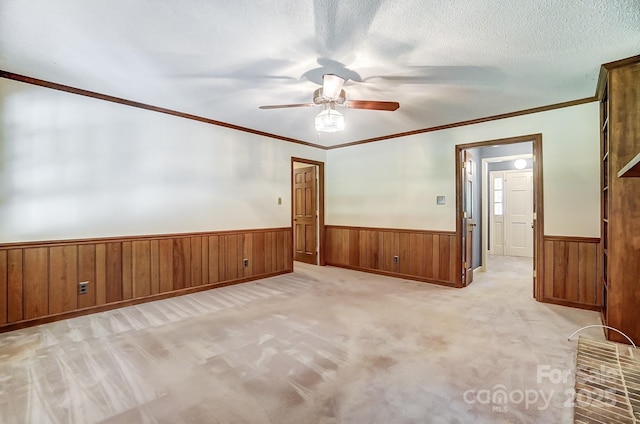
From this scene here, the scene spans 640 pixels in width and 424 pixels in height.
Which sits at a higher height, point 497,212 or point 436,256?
point 497,212

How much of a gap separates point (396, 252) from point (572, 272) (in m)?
2.29

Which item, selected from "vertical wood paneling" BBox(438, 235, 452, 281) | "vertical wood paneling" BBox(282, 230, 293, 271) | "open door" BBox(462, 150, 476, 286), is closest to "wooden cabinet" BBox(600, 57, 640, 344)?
"open door" BBox(462, 150, 476, 286)

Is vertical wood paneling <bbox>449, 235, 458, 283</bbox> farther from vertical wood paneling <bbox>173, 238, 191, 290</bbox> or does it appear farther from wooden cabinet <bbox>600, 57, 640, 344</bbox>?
vertical wood paneling <bbox>173, 238, 191, 290</bbox>

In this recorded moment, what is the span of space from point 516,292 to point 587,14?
11.1 feet

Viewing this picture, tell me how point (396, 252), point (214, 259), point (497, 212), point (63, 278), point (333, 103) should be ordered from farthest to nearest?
point (497, 212) < point (396, 252) < point (214, 259) < point (63, 278) < point (333, 103)

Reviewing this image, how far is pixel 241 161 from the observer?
4.66 metres

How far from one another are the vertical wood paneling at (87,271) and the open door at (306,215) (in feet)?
12.4

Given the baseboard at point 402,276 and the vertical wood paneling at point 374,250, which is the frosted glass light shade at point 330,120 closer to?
the vertical wood paneling at point 374,250

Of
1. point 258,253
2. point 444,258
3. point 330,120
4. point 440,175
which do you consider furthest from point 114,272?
point 440,175

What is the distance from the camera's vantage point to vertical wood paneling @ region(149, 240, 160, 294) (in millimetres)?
3703

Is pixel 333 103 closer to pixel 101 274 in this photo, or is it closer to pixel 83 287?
pixel 101 274

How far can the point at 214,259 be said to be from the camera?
432cm

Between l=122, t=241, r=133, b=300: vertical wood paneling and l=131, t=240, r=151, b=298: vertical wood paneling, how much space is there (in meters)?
0.02

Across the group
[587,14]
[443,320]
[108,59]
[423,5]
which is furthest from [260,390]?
[587,14]
